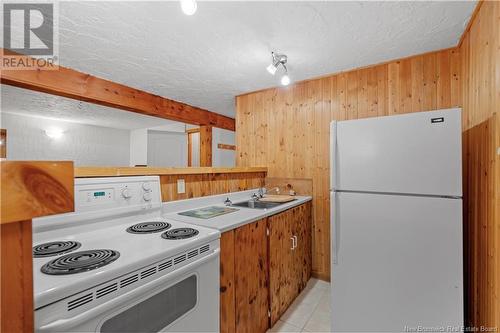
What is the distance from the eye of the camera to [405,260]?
56.0 inches

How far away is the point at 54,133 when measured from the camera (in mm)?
5109

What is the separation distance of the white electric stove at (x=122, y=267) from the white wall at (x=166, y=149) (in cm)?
446

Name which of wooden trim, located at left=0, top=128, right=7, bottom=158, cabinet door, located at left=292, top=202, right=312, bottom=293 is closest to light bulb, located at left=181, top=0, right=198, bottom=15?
cabinet door, located at left=292, top=202, right=312, bottom=293

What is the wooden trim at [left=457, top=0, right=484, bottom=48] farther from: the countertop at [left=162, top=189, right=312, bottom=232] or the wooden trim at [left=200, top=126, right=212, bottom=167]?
the wooden trim at [left=200, top=126, right=212, bottom=167]

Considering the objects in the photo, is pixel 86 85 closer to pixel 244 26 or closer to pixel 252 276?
pixel 244 26

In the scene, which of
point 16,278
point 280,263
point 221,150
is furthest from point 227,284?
point 221,150

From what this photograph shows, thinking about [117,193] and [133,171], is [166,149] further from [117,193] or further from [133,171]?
[117,193]

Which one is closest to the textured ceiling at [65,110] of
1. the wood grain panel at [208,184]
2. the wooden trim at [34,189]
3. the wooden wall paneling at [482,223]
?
the wood grain panel at [208,184]

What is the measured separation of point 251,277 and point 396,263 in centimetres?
95

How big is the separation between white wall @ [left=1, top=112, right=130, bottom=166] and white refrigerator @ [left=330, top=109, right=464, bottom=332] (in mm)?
6123

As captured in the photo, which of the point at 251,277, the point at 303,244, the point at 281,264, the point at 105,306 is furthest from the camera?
the point at 303,244

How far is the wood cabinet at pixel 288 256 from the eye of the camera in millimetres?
1814

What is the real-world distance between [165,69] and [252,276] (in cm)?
225

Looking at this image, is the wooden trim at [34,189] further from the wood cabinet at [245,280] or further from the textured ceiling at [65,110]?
the textured ceiling at [65,110]
